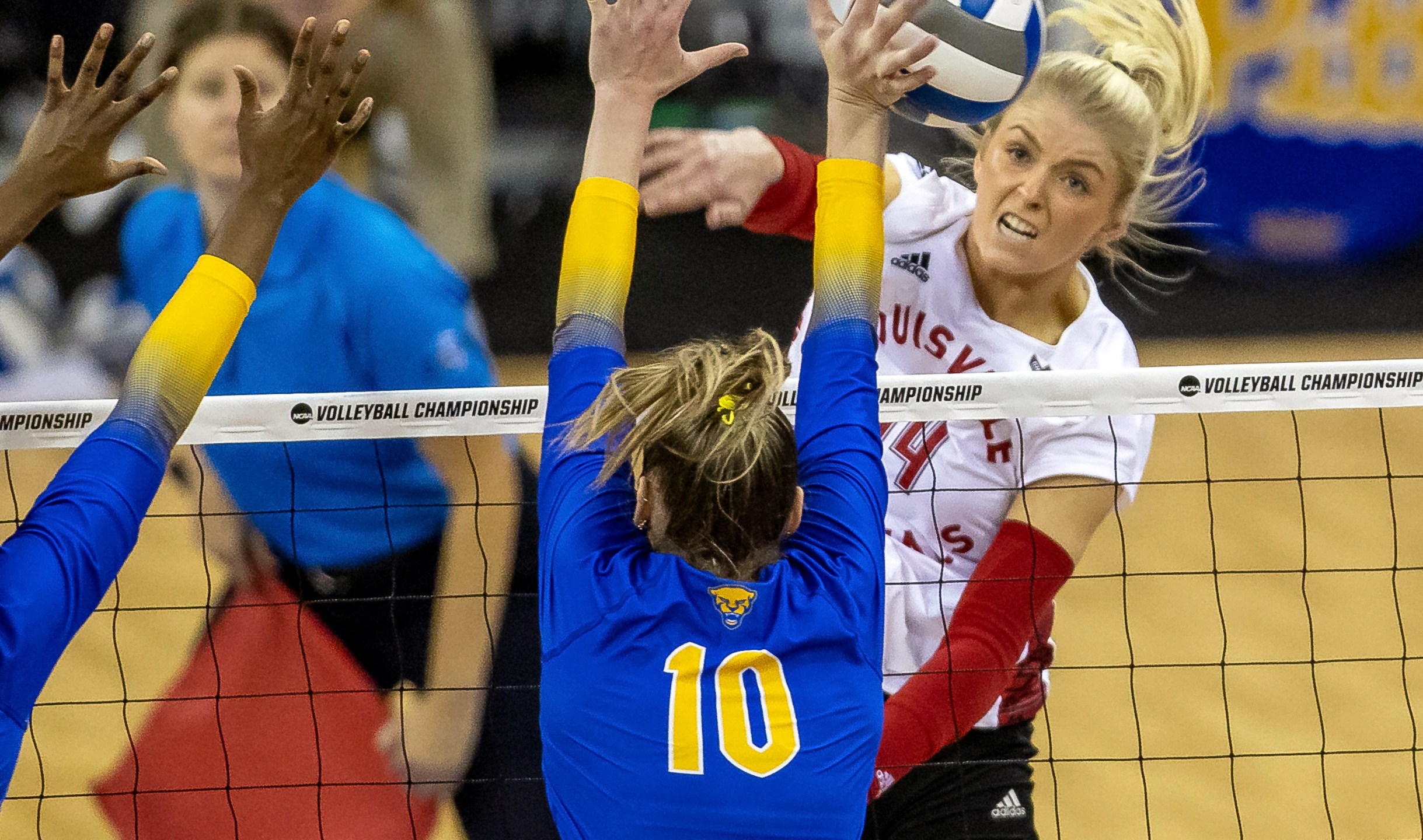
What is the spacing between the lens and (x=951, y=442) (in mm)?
3262

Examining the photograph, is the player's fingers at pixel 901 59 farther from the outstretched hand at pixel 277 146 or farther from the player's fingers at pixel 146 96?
the player's fingers at pixel 146 96

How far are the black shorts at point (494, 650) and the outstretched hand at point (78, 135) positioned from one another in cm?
176

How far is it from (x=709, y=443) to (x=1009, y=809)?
2.05 m

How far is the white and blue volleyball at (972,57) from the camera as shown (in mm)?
2469

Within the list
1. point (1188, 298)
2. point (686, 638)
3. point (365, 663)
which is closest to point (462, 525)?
point (365, 663)

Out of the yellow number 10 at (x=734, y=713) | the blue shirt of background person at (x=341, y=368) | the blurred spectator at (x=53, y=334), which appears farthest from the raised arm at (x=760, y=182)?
the blurred spectator at (x=53, y=334)

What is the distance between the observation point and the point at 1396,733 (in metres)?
4.70

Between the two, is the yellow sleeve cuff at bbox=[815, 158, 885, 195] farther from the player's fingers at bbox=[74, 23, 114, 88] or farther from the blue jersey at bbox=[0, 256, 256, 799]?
the player's fingers at bbox=[74, 23, 114, 88]

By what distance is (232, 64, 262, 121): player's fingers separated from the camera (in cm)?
166

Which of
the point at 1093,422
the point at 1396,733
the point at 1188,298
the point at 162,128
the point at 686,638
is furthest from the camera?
the point at 1188,298

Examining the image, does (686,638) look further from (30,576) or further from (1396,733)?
(1396,733)

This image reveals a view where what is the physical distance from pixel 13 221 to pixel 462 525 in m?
1.67

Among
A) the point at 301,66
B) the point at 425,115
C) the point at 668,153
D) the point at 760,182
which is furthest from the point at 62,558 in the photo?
the point at 425,115

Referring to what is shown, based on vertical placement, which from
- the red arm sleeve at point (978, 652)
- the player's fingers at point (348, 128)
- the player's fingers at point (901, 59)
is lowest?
the red arm sleeve at point (978, 652)
